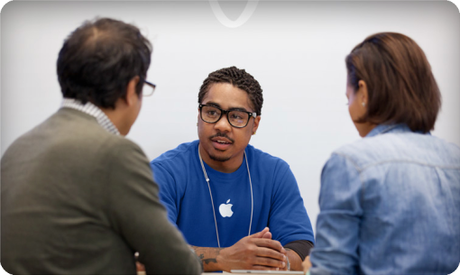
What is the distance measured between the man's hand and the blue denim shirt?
720 millimetres

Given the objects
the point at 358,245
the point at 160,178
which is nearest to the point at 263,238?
the point at 160,178

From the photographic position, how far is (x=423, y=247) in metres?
1.16

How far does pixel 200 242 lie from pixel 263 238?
40 cm

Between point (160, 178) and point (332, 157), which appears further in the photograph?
point (160, 178)

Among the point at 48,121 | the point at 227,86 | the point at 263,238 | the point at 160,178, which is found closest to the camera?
the point at 48,121

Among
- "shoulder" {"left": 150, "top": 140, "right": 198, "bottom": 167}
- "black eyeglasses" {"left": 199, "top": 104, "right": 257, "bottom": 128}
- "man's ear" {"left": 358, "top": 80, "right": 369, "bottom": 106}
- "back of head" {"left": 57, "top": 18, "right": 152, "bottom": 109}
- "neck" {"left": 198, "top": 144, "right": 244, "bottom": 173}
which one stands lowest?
"neck" {"left": 198, "top": 144, "right": 244, "bottom": 173}

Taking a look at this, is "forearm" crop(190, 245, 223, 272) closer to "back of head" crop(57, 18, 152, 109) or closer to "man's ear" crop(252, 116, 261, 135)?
"man's ear" crop(252, 116, 261, 135)

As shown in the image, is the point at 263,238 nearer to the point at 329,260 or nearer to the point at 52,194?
the point at 329,260

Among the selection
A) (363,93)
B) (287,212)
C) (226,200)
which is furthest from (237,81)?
(363,93)

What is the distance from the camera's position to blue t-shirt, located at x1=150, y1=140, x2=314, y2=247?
2189 mm

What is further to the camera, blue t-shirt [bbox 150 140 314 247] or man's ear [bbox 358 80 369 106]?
blue t-shirt [bbox 150 140 314 247]

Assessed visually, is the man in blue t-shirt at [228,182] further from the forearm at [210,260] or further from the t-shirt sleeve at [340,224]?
the t-shirt sleeve at [340,224]

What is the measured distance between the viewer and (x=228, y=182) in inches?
91.2

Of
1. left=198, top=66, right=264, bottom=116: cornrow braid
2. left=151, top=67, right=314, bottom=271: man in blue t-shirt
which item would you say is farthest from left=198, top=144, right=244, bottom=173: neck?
left=198, top=66, right=264, bottom=116: cornrow braid
